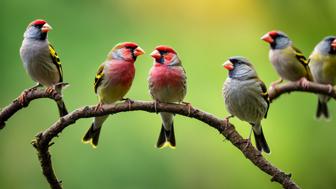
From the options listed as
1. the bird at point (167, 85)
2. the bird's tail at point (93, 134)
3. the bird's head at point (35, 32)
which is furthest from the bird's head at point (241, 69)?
the bird's head at point (35, 32)

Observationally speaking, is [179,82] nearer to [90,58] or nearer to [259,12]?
[90,58]

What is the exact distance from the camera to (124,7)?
5.09 m

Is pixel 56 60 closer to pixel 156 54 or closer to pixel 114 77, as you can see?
pixel 114 77

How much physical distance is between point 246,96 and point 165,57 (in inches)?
19.1

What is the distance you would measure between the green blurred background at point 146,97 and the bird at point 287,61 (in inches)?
26.8

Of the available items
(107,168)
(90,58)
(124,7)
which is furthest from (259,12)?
(107,168)

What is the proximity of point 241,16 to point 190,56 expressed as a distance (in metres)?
0.56

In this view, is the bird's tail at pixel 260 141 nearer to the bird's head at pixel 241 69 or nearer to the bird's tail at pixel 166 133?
the bird's head at pixel 241 69

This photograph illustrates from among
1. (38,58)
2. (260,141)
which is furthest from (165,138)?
(38,58)

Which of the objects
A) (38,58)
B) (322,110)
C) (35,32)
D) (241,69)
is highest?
(35,32)

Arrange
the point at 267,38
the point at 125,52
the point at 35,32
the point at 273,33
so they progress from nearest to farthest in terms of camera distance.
Result: the point at 125,52, the point at 35,32, the point at 267,38, the point at 273,33

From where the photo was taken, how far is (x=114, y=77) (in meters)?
2.88

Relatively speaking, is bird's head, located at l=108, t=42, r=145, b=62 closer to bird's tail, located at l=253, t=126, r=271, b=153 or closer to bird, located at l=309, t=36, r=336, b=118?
bird's tail, located at l=253, t=126, r=271, b=153

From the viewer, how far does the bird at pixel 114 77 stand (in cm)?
282
